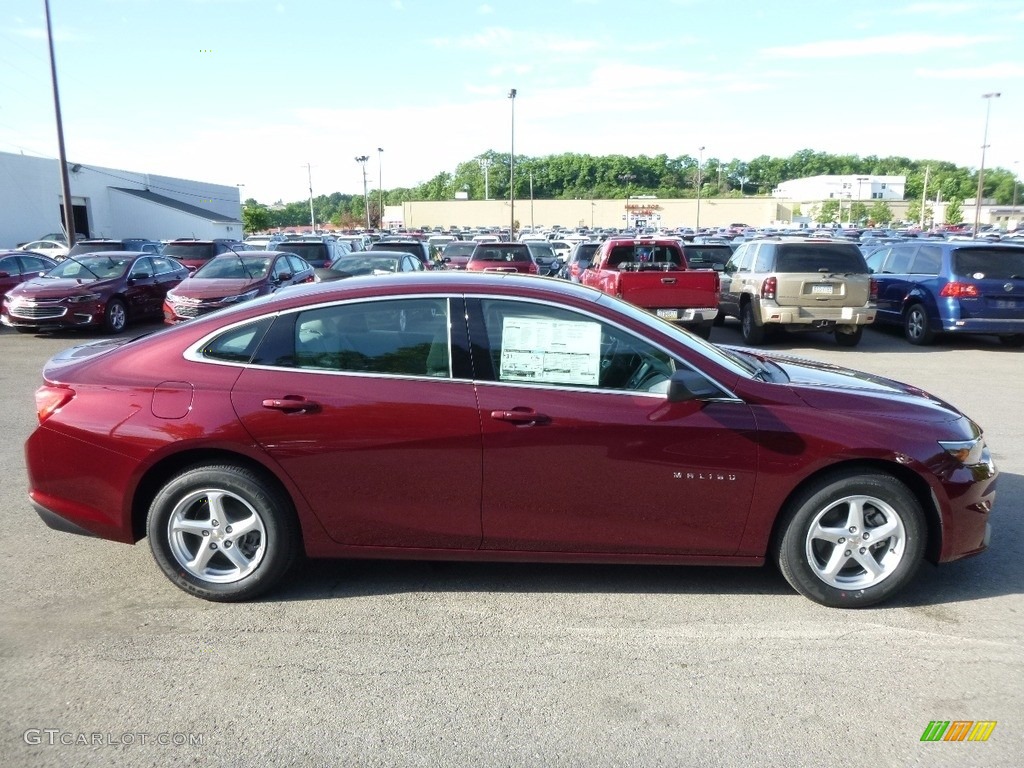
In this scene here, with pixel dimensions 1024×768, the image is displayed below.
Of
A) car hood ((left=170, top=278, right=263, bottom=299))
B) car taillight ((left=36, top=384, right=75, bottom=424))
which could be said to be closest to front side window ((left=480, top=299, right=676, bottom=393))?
car taillight ((left=36, top=384, right=75, bottom=424))

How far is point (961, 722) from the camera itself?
10.2ft

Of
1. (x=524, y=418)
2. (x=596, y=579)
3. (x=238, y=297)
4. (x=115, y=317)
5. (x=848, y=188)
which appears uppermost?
(x=848, y=188)

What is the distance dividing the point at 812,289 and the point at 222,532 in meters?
11.2

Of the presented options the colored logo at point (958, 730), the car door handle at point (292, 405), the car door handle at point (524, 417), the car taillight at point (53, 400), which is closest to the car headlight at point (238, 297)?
the car taillight at point (53, 400)

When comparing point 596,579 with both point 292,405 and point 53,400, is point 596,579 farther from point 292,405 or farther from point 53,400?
point 53,400

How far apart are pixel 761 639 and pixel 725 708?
626mm

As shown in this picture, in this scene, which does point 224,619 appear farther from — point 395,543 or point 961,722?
point 961,722

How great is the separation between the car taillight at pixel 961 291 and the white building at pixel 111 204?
4683 centimetres

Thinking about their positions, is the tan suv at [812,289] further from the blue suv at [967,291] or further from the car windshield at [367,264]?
the car windshield at [367,264]

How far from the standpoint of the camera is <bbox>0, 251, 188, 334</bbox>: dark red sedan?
14.4 m

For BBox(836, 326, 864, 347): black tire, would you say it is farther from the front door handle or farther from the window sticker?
the front door handle

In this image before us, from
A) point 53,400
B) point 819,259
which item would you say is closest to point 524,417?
point 53,400

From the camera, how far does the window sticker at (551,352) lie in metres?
3.96

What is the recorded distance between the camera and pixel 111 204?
55.9m
